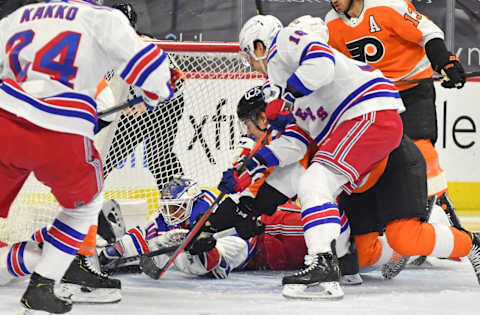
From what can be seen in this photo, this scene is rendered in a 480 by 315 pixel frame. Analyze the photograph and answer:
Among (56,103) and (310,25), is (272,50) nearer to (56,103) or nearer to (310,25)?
(310,25)

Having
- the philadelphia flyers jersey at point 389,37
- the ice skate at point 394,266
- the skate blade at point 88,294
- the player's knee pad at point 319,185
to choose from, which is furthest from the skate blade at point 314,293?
the philadelphia flyers jersey at point 389,37

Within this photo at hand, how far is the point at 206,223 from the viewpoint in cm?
283

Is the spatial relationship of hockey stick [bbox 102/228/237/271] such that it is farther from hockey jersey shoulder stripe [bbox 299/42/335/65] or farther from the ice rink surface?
hockey jersey shoulder stripe [bbox 299/42/335/65]

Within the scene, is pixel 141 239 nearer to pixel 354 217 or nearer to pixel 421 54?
pixel 354 217

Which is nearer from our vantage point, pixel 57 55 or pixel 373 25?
pixel 57 55

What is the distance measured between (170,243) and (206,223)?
163 millimetres

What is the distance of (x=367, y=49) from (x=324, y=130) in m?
0.68

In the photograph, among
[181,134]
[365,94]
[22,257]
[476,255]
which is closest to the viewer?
[22,257]

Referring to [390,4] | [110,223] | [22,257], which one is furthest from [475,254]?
[22,257]

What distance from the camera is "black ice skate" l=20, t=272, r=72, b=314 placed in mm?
1922

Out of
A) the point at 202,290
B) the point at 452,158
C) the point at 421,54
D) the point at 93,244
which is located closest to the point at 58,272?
the point at 93,244

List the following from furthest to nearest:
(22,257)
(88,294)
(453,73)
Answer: (453,73)
(88,294)
(22,257)

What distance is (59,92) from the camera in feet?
6.29

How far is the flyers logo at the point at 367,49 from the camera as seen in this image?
10.2ft
